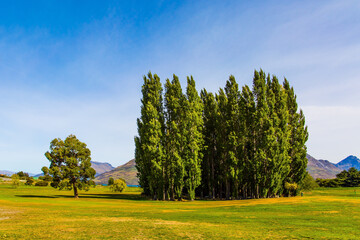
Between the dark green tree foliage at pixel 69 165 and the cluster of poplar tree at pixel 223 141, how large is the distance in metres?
12.0

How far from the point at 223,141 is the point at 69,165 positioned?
115ft

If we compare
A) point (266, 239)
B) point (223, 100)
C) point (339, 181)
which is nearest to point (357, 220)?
point (266, 239)

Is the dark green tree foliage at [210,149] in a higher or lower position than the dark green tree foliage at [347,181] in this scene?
higher

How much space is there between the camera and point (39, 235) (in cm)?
1480

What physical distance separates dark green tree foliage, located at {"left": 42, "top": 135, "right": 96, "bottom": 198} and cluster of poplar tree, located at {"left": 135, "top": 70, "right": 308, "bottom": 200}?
12.0 m

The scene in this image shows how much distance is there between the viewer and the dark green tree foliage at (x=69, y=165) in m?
55.9

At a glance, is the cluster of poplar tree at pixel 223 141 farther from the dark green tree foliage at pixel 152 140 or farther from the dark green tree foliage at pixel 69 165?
the dark green tree foliage at pixel 69 165

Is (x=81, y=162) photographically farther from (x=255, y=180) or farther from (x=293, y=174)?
(x=293, y=174)

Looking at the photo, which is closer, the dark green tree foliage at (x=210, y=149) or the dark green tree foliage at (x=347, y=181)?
the dark green tree foliage at (x=210, y=149)

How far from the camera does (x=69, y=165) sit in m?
57.7

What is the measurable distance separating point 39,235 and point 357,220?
2370cm

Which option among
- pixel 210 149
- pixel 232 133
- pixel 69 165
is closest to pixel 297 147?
pixel 232 133

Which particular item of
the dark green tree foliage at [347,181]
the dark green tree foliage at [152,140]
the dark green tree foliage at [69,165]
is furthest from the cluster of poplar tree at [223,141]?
the dark green tree foliage at [347,181]

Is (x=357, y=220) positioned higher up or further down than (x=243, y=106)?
further down
